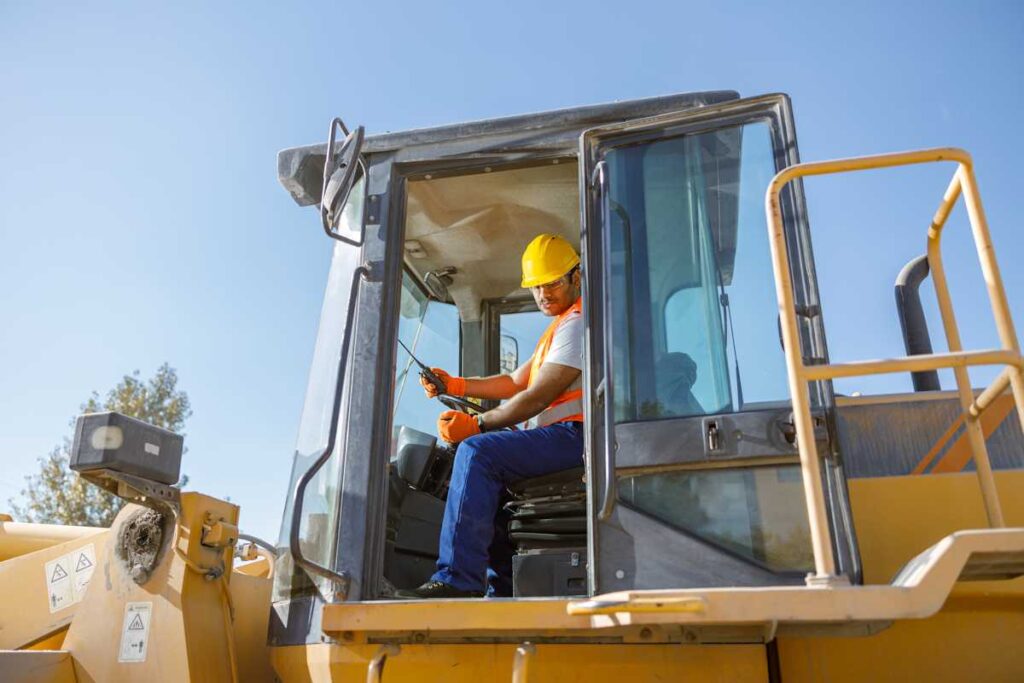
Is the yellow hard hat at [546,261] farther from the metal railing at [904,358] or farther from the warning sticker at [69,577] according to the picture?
the warning sticker at [69,577]

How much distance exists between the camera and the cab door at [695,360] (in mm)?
2268

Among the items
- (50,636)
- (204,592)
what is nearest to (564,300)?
(204,592)

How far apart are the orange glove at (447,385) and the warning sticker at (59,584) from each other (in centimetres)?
154

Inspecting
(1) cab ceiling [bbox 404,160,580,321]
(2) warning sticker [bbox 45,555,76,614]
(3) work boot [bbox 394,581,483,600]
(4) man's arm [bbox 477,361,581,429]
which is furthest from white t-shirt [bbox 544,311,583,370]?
(2) warning sticker [bbox 45,555,76,614]

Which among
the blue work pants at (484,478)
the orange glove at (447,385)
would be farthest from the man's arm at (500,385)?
the blue work pants at (484,478)

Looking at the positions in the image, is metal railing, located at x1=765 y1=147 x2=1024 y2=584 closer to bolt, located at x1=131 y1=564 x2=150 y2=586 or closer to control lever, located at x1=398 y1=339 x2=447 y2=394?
control lever, located at x1=398 y1=339 x2=447 y2=394

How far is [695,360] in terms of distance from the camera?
2506 millimetres

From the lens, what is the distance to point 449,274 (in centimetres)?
432

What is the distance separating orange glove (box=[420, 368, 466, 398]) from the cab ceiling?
27.3 inches

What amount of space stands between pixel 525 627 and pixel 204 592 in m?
1.16

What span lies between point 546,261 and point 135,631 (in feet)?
6.72

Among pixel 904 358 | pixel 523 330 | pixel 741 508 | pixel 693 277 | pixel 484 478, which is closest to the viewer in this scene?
pixel 904 358

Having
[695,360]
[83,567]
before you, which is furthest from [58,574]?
[695,360]

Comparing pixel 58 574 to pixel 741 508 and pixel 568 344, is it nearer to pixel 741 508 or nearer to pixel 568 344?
pixel 568 344
